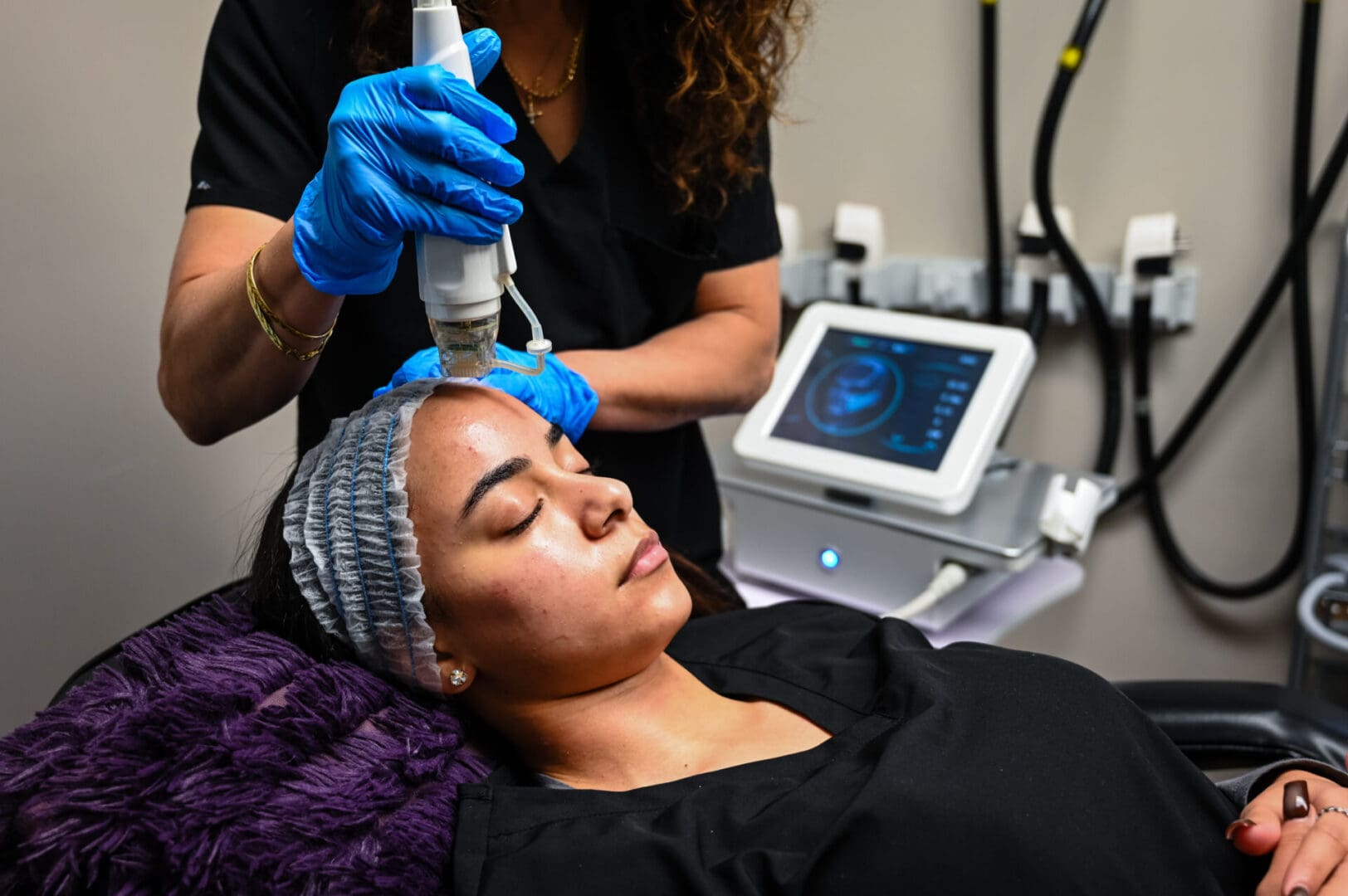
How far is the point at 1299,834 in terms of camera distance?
920 mm

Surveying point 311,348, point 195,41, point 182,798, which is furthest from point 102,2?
point 182,798

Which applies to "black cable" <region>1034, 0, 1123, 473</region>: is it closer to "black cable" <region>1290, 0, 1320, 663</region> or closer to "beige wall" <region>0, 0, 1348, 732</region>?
"beige wall" <region>0, 0, 1348, 732</region>

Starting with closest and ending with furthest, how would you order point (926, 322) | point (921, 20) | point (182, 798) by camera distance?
Answer: point (182, 798) → point (926, 322) → point (921, 20)

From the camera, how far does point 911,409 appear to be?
1671 mm

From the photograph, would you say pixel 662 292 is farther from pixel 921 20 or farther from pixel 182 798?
pixel 921 20

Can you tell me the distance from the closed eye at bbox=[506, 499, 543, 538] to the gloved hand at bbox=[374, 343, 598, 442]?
0.40 ft

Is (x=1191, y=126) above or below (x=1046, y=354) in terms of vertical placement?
above

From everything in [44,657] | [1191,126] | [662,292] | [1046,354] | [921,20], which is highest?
[921,20]

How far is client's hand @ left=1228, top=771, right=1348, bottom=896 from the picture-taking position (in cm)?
86

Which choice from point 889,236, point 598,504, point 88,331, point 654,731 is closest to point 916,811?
point 654,731

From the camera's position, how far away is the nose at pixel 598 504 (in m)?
1.00

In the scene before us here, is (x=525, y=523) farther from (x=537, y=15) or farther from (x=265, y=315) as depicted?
(x=537, y=15)

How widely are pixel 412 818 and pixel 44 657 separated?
2.66ft

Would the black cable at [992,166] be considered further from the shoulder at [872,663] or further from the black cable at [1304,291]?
the shoulder at [872,663]
